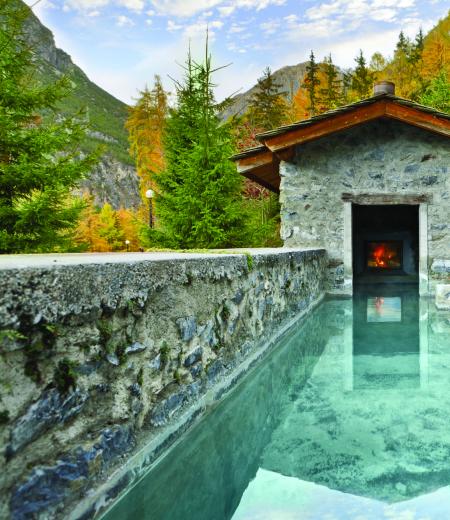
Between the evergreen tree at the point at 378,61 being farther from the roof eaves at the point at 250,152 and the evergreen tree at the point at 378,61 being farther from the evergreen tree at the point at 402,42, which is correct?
the roof eaves at the point at 250,152

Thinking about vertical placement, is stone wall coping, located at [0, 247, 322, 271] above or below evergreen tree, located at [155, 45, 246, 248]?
below

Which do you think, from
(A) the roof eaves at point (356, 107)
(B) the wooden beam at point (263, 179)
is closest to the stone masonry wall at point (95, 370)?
(A) the roof eaves at point (356, 107)

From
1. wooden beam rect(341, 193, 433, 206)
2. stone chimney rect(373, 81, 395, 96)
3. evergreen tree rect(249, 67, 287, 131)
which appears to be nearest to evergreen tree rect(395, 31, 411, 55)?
evergreen tree rect(249, 67, 287, 131)

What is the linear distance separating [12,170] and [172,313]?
16.9 ft

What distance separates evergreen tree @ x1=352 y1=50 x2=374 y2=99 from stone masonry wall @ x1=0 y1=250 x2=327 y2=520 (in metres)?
32.9

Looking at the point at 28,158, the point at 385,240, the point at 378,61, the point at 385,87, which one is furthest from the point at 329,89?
the point at 28,158

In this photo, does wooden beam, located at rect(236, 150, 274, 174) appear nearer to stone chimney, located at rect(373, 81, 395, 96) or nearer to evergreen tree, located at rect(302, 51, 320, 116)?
stone chimney, located at rect(373, 81, 395, 96)

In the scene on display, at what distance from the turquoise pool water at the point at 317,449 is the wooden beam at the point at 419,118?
5238 millimetres

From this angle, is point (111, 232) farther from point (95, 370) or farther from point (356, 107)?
point (95, 370)

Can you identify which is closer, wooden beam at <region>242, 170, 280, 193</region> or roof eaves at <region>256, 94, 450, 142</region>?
roof eaves at <region>256, 94, 450, 142</region>

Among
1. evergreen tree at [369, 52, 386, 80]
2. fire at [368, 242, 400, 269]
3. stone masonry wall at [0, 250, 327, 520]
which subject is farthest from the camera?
evergreen tree at [369, 52, 386, 80]

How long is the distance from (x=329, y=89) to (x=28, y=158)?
29817 millimetres

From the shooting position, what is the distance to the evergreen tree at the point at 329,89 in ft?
99.2

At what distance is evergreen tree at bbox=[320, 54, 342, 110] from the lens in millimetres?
30250
